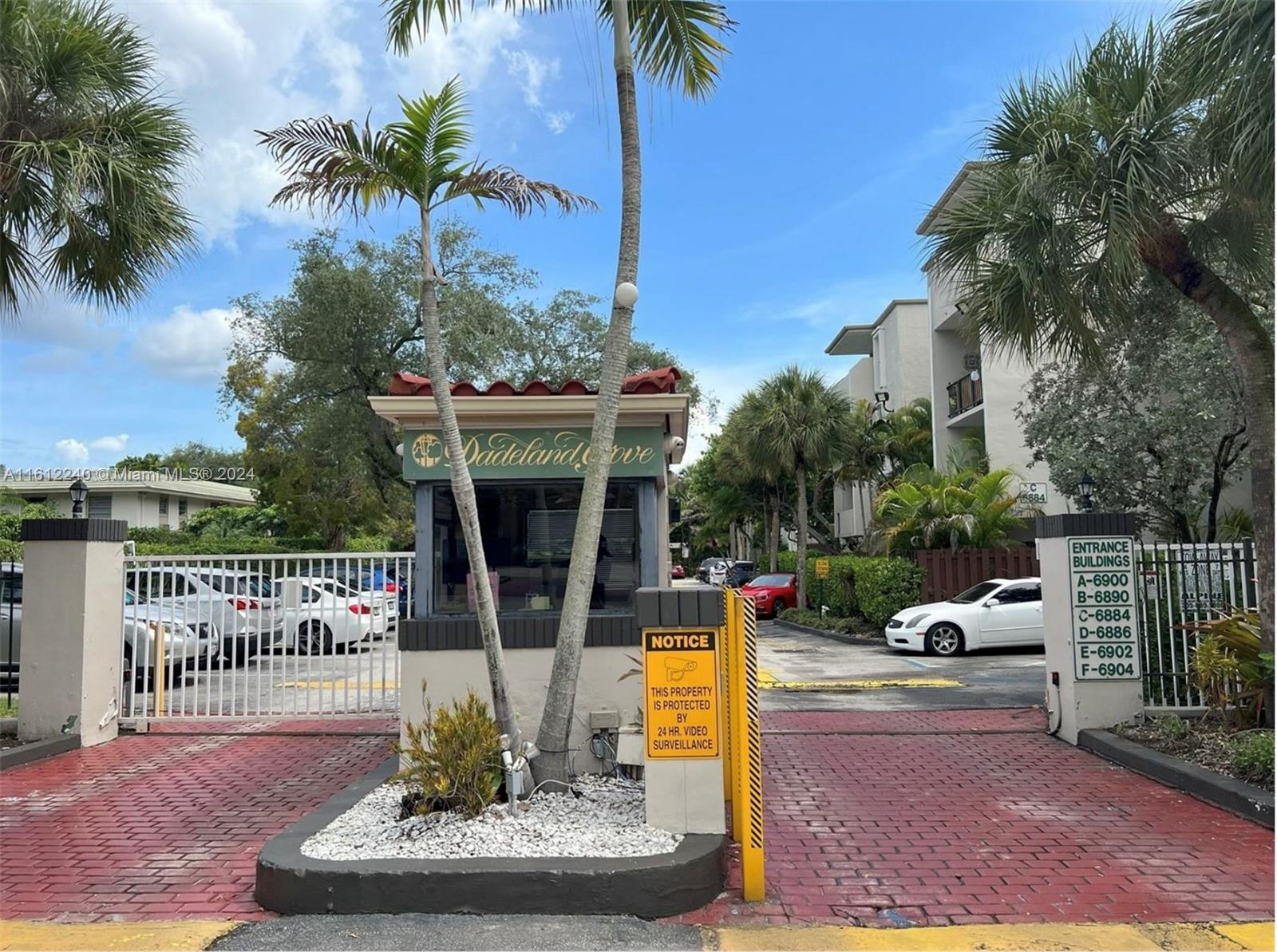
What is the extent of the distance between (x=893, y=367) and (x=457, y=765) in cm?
2915

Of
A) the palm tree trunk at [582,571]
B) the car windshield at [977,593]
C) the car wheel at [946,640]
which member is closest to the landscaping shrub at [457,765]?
the palm tree trunk at [582,571]

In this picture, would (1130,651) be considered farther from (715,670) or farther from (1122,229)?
(715,670)

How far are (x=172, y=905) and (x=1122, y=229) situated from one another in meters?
8.06

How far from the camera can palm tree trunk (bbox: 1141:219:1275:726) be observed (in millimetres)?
7316

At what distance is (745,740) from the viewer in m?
4.63

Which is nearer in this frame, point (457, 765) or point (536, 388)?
point (457, 765)

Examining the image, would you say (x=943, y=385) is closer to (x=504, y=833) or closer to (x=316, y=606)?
(x=316, y=606)

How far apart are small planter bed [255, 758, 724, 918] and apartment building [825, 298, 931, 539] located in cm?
2481

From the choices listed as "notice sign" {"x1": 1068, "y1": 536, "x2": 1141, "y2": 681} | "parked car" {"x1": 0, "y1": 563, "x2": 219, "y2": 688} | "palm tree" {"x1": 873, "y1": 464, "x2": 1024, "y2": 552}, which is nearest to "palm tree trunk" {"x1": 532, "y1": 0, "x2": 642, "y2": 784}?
"parked car" {"x1": 0, "y1": 563, "x2": 219, "y2": 688}

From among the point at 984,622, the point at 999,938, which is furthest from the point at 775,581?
the point at 999,938

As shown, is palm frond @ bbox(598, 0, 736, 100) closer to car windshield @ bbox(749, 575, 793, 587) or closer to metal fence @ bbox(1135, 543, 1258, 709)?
metal fence @ bbox(1135, 543, 1258, 709)

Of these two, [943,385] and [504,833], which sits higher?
[943,385]

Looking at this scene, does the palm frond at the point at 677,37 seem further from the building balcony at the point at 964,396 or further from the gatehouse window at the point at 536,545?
the building balcony at the point at 964,396

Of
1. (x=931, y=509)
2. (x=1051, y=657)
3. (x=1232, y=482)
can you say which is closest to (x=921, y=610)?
(x=931, y=509)
